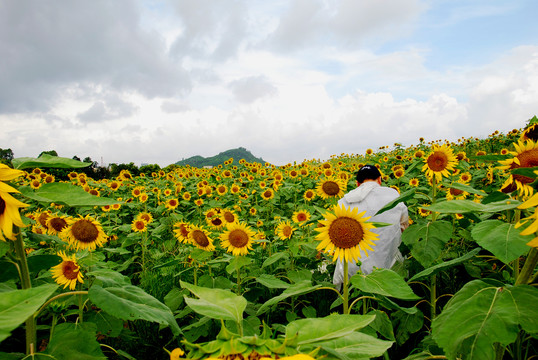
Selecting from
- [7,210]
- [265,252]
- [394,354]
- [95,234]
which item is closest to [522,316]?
[7,210]

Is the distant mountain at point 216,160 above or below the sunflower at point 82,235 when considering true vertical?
above

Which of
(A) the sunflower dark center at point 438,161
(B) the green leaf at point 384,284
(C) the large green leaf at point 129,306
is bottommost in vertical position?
(B) the green leaf at point 384,284

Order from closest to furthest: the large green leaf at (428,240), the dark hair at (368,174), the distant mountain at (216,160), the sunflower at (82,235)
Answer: the large green leaf at (428,240) → the sunflower at (82,235) → the dark hair at (368,174) → the distant mountain at (216,160)

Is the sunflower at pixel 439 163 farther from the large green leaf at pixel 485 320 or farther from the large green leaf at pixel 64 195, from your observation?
the large green leaf at pixel 64 195

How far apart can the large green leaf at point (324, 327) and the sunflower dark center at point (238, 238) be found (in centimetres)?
223

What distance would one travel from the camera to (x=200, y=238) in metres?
2.98

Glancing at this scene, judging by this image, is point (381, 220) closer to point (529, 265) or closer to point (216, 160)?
point (529, 265)

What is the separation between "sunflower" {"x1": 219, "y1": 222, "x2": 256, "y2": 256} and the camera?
9.32ft

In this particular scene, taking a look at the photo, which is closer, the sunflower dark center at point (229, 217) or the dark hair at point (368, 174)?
the sunflower dark center at point (229, 217)

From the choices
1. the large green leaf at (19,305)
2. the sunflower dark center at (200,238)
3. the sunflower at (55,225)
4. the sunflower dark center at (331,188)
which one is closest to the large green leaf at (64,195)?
the large green leaf at (19,305)

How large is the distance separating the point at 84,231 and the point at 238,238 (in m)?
1.38

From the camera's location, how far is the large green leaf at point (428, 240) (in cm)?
209

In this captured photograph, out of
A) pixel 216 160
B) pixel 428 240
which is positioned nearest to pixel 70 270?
pixel 428 240

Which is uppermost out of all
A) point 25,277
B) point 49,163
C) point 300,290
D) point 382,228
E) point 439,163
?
point 49,163
